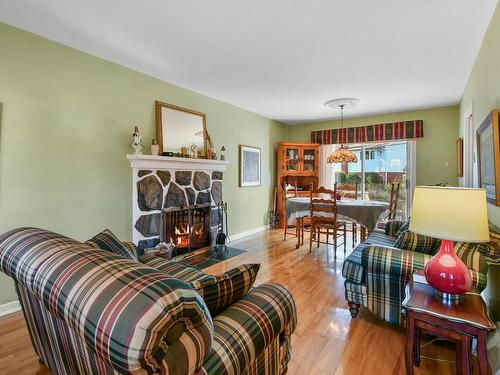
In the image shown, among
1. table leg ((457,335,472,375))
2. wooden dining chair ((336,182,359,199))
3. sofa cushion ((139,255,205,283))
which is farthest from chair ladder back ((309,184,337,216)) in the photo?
table leg ((457,335,472,375))

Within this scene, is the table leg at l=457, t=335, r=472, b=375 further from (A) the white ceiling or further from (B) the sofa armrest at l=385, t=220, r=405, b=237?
(A) the white ceiling

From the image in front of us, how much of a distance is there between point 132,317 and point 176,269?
138 cm

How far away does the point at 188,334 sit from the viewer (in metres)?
0.81

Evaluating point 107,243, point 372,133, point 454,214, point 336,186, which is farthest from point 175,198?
point 372,133

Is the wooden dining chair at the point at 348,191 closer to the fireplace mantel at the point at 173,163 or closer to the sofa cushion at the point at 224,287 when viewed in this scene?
the fireplace mantel at the point at 173,163

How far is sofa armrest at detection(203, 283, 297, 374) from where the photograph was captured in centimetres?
93

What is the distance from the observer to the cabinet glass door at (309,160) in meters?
5.99

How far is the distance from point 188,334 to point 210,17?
7.41 feet

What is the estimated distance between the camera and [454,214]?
4.42 ft

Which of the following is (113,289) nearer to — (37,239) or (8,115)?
(37,239)

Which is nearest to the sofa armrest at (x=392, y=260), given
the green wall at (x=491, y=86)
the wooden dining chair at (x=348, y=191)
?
the green wall at (x=491, y=86)

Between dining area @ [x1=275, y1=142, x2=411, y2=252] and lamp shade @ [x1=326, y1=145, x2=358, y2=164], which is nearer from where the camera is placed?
dining area @ [x1=275, y1=142, x2=411, y2=252]

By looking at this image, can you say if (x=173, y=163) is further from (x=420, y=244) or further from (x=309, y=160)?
(x=309, y=160)

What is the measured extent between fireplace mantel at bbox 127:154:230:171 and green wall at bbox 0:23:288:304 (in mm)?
169
